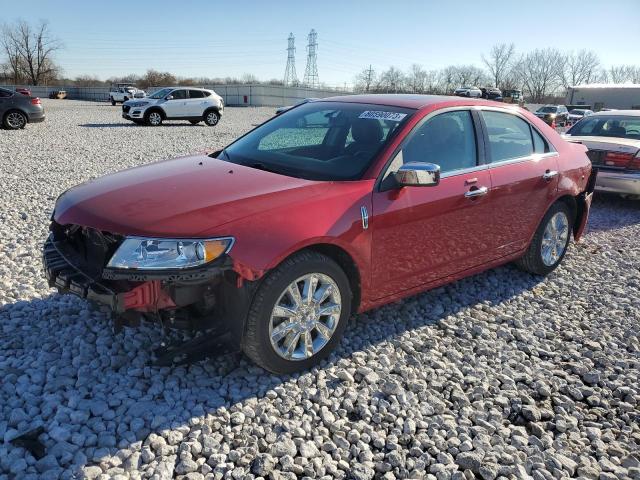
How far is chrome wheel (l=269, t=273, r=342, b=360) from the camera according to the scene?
3.04 metres

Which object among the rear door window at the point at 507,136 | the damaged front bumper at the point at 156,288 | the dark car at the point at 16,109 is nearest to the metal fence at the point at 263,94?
the dark car at the point at 16,109

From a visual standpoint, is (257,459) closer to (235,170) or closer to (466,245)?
(235,170)

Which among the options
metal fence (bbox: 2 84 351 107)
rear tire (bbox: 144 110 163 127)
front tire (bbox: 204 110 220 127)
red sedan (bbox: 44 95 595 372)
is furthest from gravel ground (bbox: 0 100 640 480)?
metal fence (bbox: 2 84 351 107)

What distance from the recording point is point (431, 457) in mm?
2602

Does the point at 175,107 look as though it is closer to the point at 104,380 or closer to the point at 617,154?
the point at 617,154

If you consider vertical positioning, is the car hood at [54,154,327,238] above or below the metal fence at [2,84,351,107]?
below

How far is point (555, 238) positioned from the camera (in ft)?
16.8

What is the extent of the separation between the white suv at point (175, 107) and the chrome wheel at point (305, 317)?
20.7 meters

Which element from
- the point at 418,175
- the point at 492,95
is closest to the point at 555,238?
the point at 418,175

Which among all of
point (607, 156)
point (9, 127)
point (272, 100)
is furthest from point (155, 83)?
point (607, 156)

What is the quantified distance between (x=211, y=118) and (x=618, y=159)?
61.4 feet

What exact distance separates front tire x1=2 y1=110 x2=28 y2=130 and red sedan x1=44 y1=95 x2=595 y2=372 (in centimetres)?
1662

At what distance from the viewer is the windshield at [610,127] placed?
9008mm

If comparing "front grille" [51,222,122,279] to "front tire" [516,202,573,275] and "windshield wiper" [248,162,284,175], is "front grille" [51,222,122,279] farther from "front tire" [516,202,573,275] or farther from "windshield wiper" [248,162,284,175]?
"front tire" [516,202,573,275]
